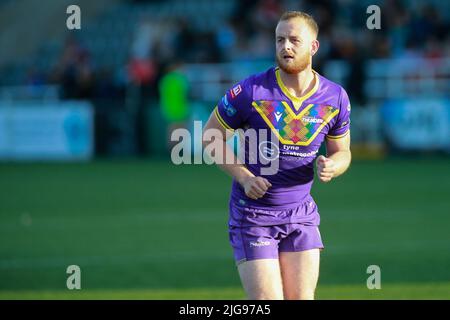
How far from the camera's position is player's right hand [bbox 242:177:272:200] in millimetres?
7039

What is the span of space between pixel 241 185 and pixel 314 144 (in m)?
0.58

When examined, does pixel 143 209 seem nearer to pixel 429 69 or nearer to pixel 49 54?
pixel 429 69

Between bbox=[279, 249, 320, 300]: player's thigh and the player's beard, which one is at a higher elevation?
the player's beard

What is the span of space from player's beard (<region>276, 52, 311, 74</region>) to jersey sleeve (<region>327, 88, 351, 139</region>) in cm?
40

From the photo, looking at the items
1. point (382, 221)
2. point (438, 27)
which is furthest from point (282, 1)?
point (382, 221)

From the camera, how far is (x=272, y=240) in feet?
23.9

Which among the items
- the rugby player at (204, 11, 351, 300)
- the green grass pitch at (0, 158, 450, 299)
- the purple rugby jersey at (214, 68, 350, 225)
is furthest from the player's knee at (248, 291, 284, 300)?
the green grass pitch at (0, 158, 450, 299)

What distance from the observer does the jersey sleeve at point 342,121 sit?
7.47m

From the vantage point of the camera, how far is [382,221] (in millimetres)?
15508

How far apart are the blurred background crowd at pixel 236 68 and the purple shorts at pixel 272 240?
17.8 meters

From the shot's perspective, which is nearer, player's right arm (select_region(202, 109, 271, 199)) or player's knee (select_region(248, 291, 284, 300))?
player's knee (select_region(248, 291, 284, 300))

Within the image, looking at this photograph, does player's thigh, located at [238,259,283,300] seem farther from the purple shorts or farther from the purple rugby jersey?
the purple rugby jersey

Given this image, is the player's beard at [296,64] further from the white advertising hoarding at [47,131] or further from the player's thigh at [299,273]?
the white advertising hoarding at [47,131]

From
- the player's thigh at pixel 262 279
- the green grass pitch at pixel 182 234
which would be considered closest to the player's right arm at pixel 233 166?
the player's thigh at pixel 262 279
